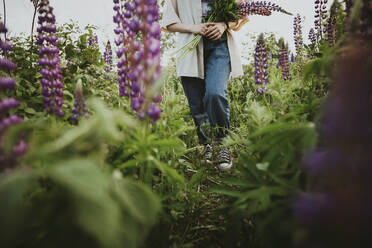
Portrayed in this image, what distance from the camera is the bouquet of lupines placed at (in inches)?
90.3

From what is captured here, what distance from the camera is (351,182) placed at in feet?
1.81

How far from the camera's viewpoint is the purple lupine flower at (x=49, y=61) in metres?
1.34

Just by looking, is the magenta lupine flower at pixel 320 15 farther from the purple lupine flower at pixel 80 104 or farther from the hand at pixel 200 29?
the purple lupine flower at pixel 80 104

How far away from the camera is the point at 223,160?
7.45 feet

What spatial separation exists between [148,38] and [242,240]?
1.26 meters

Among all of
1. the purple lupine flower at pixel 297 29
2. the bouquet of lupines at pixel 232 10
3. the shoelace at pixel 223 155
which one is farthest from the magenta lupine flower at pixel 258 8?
the purple lupine flower at pixel 297 29

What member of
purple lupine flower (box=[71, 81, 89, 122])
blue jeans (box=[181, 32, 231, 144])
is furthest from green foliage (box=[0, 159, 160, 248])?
blue jeans (box=[181, 32, 231, 144])

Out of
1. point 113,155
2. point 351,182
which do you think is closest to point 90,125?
point 113,155

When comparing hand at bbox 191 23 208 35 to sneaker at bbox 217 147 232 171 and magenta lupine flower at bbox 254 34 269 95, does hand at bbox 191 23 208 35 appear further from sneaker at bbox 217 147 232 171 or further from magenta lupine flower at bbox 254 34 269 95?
sneaker at bbox 217 147 232 171

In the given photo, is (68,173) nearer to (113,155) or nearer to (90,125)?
(90,125)

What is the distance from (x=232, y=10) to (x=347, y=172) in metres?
2.37

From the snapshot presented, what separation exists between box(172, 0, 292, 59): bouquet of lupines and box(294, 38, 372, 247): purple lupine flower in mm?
1872

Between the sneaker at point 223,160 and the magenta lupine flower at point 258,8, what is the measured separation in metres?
1.58

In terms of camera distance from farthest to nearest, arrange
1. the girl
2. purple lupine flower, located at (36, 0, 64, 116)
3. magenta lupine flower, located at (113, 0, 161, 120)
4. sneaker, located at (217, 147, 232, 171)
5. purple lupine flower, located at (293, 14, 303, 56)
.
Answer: purple lupine flower, located at (293, 14, 303, 56)
the girl
sneaker, located at (217, 147, 232, 171)
purple lupine flower, located at (36, 0, 64, 116)
magenta lupine flower, located at (113, 0, 161, 120)
